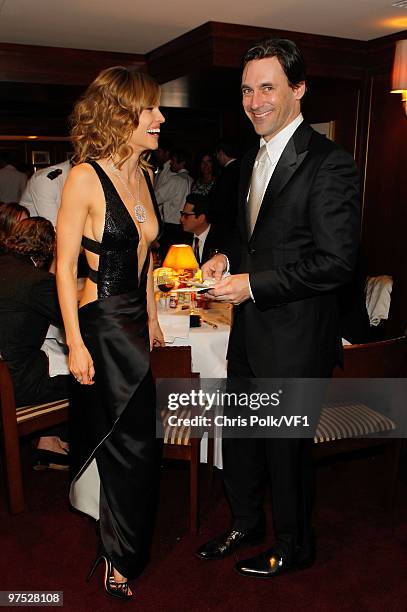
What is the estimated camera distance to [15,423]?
107 inches

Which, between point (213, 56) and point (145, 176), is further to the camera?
point (213, 56)

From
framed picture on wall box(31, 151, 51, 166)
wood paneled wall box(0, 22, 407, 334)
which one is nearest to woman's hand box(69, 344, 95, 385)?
wood paneled wall box(0, 22, 407, 334)

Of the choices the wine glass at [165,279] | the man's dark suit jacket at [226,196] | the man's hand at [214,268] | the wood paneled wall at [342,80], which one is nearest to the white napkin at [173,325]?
the wine glass at [165,279]

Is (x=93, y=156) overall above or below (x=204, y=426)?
above

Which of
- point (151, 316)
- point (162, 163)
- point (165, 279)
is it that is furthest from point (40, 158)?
point (151, 316)

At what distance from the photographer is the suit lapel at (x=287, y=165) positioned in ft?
6.63

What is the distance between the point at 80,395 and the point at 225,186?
392 cm

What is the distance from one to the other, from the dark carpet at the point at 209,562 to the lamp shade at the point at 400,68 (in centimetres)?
260

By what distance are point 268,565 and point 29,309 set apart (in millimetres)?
1499

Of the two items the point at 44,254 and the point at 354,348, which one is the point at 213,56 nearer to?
the point at 44,254

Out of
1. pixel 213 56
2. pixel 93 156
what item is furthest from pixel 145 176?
pixel 213 56

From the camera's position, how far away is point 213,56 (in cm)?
463

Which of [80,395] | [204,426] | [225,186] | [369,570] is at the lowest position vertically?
[369,570]

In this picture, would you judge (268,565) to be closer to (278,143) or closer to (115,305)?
(115,305)
